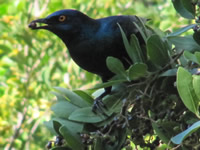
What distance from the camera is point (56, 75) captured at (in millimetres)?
3938

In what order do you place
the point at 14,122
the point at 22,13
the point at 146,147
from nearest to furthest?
the point at 146,147
the point at 22,13
the point at 14,122

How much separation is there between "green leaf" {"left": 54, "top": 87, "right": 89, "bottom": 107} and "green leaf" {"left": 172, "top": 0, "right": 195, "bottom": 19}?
47 cm

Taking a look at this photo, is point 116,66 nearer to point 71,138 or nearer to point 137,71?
point 137,71

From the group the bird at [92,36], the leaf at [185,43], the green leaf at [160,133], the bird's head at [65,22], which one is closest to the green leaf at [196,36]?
the leaf at [185,43]

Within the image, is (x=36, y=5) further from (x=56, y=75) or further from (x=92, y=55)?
(x=92, y=55)

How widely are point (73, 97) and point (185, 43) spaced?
438 mm

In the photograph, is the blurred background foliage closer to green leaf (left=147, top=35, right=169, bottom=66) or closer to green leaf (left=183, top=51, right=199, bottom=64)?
Answer: green leaf (left=147, top=35, right=169, bottom=66)

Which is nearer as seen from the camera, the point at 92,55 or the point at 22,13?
the point at 92,55

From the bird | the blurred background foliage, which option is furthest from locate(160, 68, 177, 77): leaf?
the blurred background foliage

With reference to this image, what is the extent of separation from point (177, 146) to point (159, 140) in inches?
5.9

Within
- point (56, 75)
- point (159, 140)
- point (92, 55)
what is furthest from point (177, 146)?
point (56, 75)

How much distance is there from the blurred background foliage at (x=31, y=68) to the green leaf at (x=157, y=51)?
193 cm

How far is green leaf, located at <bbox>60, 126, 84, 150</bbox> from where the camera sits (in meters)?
1.30

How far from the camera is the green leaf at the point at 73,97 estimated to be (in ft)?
4.89
